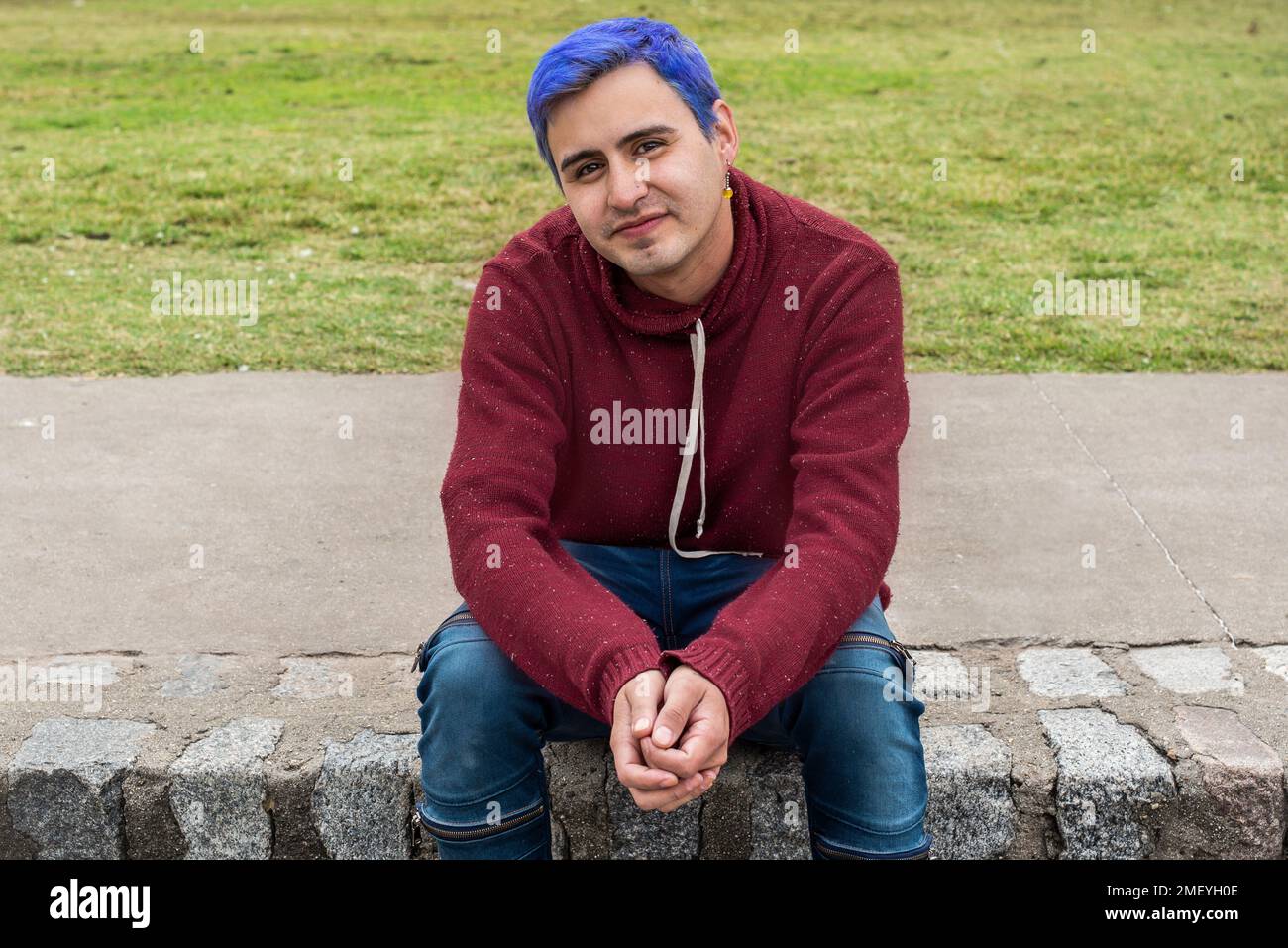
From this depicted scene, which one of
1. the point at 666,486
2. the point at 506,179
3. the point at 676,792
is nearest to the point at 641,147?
the point at 666,486

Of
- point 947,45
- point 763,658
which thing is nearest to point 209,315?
point 763,658

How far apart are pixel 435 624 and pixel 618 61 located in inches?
56.5

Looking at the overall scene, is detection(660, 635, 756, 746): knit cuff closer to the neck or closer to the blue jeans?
the blue jeans

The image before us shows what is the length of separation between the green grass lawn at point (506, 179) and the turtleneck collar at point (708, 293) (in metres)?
2.72

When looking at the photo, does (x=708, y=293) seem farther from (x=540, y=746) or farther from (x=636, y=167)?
(x=540, y=746)

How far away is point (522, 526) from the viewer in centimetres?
246

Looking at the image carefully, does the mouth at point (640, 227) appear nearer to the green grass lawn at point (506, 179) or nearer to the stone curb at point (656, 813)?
the stone curb at point (656, 813)

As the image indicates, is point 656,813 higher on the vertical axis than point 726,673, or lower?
lower

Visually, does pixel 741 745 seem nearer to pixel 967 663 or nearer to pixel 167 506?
pixel 967 663

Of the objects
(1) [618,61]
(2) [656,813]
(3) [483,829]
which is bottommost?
(2) [656,813]

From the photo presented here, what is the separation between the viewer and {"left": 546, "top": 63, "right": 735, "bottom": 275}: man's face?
2484mm

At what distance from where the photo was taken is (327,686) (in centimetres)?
314

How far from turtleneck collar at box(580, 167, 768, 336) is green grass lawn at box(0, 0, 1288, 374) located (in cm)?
272

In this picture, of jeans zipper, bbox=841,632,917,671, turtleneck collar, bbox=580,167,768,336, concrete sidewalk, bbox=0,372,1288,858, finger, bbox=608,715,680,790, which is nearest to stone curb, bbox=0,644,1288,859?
concrete sidewalk, bbox=0,372,1288,858
